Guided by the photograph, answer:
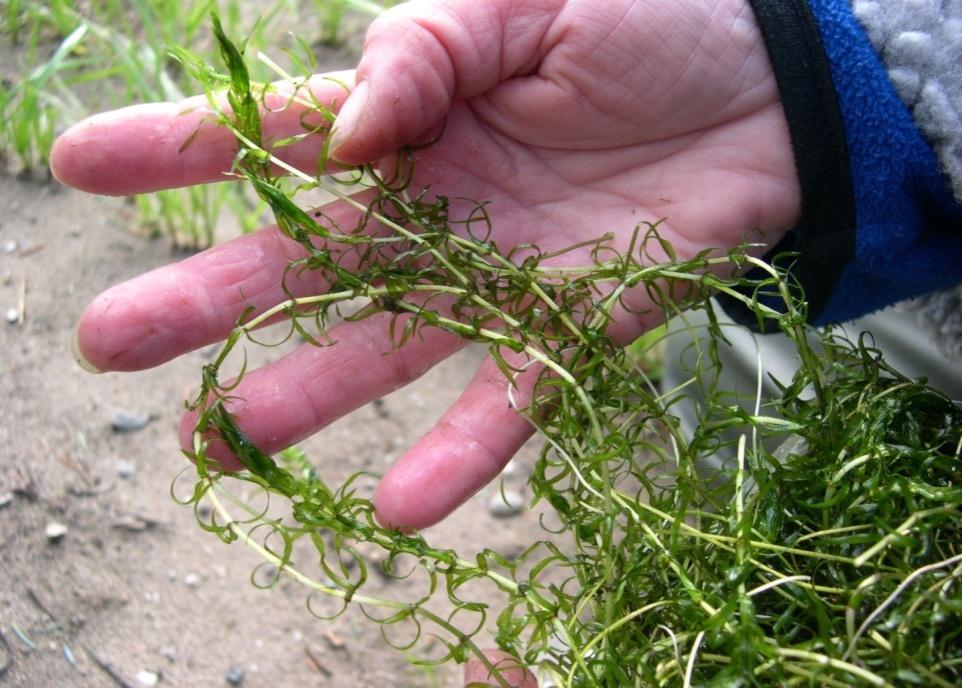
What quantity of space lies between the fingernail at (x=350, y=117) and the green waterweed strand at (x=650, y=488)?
33 millimetres

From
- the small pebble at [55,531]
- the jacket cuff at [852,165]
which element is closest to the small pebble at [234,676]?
the small pebble at [55,531]

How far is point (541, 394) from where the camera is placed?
95 centimetres

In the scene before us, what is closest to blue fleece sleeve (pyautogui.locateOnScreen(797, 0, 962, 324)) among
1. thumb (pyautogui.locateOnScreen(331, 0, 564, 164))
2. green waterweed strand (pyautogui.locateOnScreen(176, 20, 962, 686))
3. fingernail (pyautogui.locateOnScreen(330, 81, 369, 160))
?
green waterweed strand (pyautogui.locateOnScreen(176, 20, 962, 686))

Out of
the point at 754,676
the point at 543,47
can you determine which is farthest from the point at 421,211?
the point at 754,676

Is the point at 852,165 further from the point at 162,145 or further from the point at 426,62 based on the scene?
the point at 162,145

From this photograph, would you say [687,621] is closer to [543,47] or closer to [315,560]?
[543,47]

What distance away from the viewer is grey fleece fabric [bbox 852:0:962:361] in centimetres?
98

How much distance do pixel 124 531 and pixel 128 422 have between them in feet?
0.57

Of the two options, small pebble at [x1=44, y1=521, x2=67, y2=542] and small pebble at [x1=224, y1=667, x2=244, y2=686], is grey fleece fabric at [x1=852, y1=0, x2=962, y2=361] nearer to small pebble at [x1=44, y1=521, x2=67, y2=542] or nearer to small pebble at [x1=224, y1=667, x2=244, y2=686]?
small pebble at [x1=224, y1=667, x2=244, y2=686]

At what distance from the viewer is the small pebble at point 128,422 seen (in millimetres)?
1385

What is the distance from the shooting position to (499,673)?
0.84 metres

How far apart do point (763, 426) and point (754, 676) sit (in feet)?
0.91

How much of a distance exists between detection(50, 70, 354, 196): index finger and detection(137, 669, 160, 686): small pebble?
57 cm

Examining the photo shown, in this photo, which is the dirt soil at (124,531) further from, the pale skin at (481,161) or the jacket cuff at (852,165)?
the jacket cuff at (852,165)
